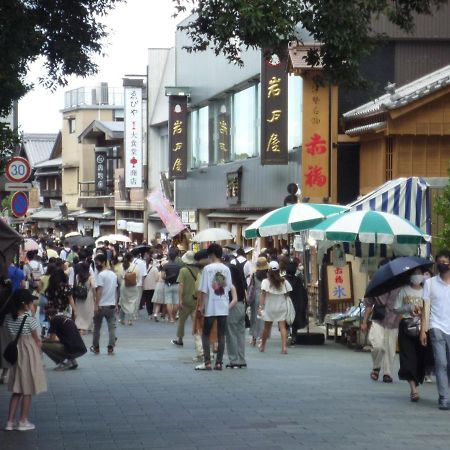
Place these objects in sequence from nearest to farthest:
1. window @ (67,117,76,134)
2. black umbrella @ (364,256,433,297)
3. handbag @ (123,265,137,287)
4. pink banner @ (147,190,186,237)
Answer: black umbrella @ (364,256,433,297) < handbag @ (123,265,137,287) < pink banner @ (147,190,186,237) < window @ (67,117,76,134)

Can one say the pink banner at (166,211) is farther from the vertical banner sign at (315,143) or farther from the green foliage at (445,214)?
the green foliage at (445,214)

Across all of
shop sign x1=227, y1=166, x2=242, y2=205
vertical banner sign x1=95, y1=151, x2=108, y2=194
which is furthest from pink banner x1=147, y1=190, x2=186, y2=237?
vertical banner sign x1=95, y1=151, x2=108, y2=194

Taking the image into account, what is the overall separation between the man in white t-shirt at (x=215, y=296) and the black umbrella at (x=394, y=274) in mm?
2530

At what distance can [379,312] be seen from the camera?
15.8 meters

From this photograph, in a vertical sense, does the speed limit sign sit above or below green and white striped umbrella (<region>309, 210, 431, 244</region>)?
above

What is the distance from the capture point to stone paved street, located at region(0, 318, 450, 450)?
1098 cm

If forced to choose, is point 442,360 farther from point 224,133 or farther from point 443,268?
point 224,133

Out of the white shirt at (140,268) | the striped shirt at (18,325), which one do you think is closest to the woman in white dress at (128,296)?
the white shirt at (140,268)

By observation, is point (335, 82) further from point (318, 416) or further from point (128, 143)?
point (128, 143)

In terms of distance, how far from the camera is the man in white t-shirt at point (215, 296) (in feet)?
55.7

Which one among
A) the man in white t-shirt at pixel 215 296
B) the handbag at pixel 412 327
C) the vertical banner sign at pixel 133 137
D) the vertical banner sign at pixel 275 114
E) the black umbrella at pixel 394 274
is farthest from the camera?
the vertical banner sign at pixel 133 137

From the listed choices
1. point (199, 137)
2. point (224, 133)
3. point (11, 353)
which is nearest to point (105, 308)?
point (11, 353)

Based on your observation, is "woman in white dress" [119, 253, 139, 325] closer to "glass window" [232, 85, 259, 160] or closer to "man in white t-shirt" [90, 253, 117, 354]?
"man in white t-shirt" [90, 253, 117, 354]

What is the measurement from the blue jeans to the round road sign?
1070cm
